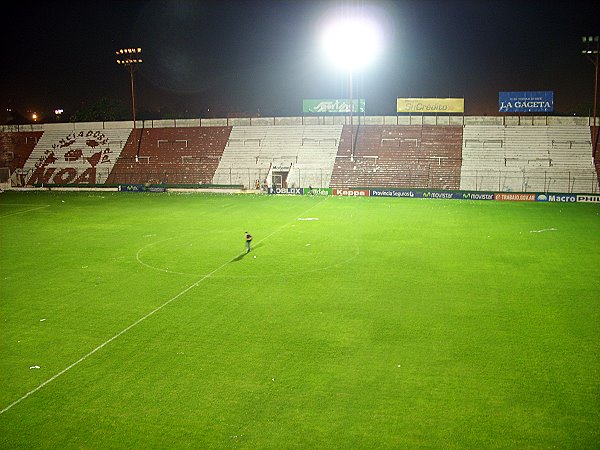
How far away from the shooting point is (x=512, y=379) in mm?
8781

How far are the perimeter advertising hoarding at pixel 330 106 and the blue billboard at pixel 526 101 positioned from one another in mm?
14588

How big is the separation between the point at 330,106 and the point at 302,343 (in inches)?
1933

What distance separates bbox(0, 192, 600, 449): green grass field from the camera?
24.4 feet

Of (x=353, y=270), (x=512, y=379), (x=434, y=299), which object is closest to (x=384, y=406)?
(x=512, y=379)

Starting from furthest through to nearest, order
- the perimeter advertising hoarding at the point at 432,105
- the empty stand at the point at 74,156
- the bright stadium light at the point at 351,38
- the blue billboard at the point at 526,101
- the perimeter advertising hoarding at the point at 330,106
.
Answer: the perimeter advertising hoarding at the point at 330,106, the empty stand at the point at 74,156, the perimeter advertising hoarding at the point at 432,105, the blue billboard at the point at 526,101, the bright stadium light at the point at 351,38

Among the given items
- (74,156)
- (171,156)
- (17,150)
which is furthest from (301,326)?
(17,150)

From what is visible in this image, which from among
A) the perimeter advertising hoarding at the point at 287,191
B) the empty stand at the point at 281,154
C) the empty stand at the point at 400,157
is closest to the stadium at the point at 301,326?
the perimeter advertising hoarding at the point at 287,191

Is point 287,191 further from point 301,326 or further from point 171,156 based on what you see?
point 301,326

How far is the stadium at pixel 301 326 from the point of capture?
7.52 meters

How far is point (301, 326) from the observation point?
453 inches

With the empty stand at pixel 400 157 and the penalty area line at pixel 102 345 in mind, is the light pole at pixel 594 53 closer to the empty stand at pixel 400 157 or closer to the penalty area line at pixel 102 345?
the empty stand at pixel 400 157

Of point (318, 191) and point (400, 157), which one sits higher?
point (400, 157)

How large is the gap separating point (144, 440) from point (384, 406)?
362 centimetres

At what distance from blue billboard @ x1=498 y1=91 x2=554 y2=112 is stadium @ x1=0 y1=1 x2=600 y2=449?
846 inches
